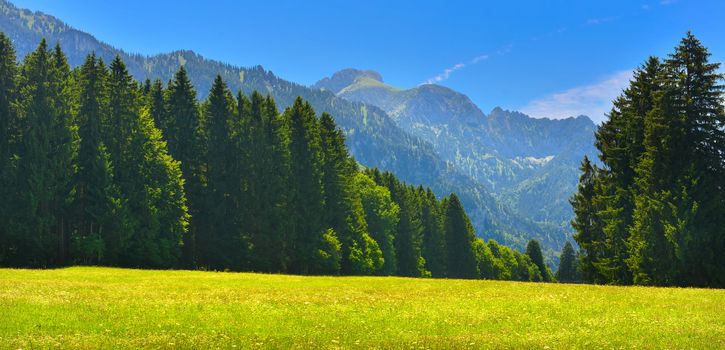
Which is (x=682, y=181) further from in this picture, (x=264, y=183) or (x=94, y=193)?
(x=94, y=193)

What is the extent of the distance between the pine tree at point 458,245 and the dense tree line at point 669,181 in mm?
62583

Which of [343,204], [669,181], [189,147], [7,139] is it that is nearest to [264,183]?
[189,147]

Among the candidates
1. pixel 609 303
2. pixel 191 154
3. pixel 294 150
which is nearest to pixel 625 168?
pixel 609 303

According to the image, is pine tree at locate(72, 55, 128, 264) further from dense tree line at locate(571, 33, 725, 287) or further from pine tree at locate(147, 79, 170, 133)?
dense tree line at locate(571, 33, 725, 287)

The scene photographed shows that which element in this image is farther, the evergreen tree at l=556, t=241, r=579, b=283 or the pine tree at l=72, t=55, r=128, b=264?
the evergreen tree at l=556, t=241, r=579, b=283

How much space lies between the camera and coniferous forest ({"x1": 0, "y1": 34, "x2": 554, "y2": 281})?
139ft

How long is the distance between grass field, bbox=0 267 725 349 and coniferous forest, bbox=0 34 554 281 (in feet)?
47.0

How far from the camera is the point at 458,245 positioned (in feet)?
364

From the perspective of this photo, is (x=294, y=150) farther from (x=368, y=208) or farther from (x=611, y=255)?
(x=611, y=255)

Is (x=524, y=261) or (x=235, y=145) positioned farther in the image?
(x=524, y=261)

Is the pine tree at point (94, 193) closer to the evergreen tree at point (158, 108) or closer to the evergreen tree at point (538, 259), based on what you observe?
the evergreen tree at point (158, 108)

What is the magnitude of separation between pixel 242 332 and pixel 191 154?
42693 millimetres

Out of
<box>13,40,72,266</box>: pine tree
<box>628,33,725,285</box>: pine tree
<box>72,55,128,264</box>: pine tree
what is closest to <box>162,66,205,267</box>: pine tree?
<box>72,55,128,264</box>: pine tree

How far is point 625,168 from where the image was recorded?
46312mm
